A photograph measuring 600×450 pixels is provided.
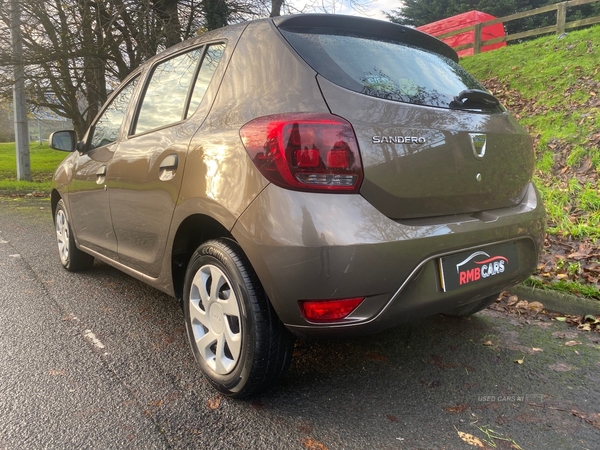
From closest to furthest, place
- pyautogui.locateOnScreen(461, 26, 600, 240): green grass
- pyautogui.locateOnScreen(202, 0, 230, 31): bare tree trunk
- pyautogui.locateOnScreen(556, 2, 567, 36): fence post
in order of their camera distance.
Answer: pyautogui.locateOnScreen(461, 26, 600, 240): green grass → pyautogui.locateOnScreen(202, 0, 230, 31): bare tree trunk → pyautogui.locateOnScreen(556, 2, 567, 36): fence post

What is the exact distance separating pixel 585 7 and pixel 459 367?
2290 centimetres

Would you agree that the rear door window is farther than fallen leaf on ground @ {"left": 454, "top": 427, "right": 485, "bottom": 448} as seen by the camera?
Yes

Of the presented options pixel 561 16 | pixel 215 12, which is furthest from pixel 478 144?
pixel 561 16

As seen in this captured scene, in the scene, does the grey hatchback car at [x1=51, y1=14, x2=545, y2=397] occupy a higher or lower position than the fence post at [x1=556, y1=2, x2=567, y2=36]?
lower

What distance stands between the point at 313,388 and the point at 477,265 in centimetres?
94

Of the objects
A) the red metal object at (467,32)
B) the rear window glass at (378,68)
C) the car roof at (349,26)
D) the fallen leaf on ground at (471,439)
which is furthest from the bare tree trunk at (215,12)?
the fallen leaf on ground at (471,439)

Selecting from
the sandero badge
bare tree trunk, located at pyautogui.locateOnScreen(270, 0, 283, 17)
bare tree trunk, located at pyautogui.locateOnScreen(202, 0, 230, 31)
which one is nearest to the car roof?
the sandero badge

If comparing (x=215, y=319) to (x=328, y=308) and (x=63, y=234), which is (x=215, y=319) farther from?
(x=63, y=234)

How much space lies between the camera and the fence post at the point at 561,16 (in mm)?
11352

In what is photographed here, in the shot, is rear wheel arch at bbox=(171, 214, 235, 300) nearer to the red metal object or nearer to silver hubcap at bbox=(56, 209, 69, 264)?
silver hubcap at bbox=(56, 209, 69, 264)

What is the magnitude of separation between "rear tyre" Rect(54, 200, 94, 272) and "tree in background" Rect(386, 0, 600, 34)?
21.4m

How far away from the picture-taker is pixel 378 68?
219 cm

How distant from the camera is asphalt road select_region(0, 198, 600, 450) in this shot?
1.94 meters

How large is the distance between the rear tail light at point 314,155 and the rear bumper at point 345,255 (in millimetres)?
45
